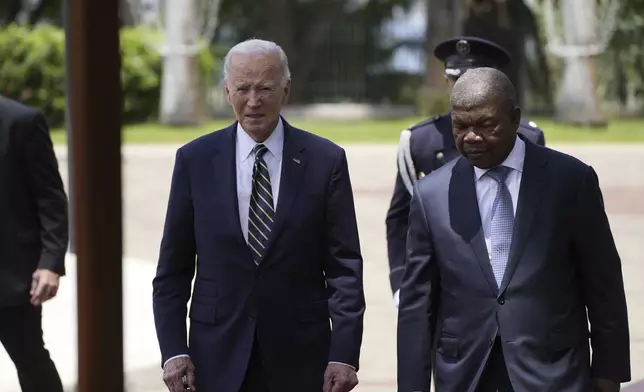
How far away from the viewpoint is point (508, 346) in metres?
3.15

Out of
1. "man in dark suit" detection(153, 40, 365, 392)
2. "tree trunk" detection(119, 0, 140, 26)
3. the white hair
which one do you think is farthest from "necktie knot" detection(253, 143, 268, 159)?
"tree trunk" detection(119, 0, 140, 26)

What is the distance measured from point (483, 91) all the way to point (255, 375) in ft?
3.32

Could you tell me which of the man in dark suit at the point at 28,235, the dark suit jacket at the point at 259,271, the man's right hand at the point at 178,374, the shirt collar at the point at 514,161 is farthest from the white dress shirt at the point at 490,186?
the man in dark suit at the point at 28,235

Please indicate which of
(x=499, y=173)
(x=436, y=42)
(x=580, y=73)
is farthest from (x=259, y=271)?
(x=436, y=42)

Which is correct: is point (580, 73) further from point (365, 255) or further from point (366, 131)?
point (365, 255)

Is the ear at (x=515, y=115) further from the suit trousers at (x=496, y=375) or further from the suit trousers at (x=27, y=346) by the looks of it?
the suit trousers at (x=27, y=346)

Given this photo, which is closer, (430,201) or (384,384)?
(430,201)

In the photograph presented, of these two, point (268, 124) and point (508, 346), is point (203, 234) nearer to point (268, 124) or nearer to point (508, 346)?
A: point (268, 124)

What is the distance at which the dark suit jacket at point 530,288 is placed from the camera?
10.3 feet

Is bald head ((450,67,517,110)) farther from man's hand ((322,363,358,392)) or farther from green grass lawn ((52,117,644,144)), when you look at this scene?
green grass lawn ((52,117,644,144))

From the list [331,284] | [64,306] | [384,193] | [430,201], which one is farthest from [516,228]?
[384,193]

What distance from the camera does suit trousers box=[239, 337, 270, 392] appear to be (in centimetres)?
344

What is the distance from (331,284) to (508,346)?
589 mm

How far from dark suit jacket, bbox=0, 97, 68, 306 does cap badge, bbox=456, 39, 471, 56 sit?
155 centimetres
